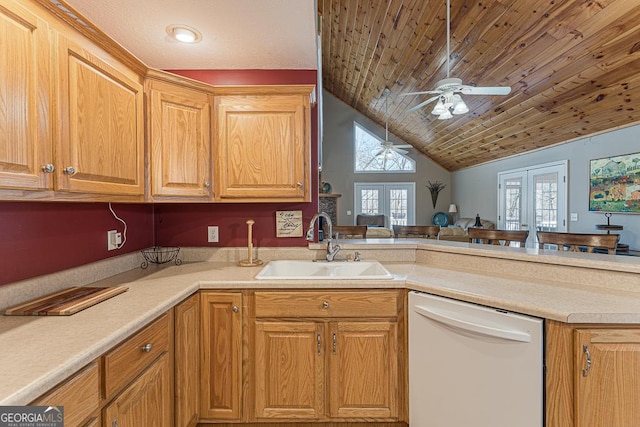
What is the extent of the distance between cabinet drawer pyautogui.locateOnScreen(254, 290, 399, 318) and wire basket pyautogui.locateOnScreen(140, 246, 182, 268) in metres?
0.88

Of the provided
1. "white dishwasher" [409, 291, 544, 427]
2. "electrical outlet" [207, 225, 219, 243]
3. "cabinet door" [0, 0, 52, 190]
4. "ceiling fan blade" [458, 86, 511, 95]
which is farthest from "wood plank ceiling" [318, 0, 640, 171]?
"cabinet door" [0, 0, 52, 190]

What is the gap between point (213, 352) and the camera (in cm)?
173

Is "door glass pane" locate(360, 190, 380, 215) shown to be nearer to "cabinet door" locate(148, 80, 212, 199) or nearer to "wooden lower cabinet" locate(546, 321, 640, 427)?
"cabinet door" locate(148, 80, 212, 199)

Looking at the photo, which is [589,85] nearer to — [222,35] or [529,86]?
[529,86]

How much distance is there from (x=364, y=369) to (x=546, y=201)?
5.30 meters

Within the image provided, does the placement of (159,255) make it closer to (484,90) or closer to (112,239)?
(112,239)

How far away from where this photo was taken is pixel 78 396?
2.93ft

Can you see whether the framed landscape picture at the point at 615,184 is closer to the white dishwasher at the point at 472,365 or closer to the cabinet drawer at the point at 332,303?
the white dishwasher at the point at 472,365

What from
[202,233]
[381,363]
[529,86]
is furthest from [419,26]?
[381,363]

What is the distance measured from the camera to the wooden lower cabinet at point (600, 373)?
1204mm

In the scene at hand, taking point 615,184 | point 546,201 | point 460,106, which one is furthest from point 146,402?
point 546,201

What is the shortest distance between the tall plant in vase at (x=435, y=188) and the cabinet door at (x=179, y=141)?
7.96 m

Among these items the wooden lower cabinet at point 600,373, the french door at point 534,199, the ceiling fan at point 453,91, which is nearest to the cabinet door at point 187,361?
the wooden lower cabinet at point 600,373

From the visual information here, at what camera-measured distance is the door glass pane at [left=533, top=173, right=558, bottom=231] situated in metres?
5.26
